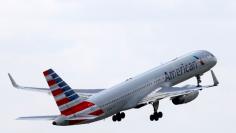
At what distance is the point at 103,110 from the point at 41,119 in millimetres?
8214

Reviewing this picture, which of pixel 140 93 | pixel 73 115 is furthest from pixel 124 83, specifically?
pixel 73 115

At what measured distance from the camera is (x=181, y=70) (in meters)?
139

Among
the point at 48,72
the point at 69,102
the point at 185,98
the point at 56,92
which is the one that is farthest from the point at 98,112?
the point at 185,98

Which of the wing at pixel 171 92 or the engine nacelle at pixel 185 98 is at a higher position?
the wing at pixel 171 92

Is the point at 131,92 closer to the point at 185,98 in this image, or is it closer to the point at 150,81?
the point at 150,81

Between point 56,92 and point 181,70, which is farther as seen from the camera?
point 181,70

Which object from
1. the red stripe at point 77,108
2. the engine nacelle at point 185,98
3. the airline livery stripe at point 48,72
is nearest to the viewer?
the airline livery stripe at point 48,72

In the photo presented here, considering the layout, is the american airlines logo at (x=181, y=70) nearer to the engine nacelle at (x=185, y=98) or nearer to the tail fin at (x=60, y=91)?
the engine nacelle at (x=185, y=98)

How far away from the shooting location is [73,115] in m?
120

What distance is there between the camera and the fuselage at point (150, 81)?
125 metres

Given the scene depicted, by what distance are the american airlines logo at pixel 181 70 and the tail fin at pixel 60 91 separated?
20.8 meters

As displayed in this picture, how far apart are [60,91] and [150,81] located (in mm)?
20528

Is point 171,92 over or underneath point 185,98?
over

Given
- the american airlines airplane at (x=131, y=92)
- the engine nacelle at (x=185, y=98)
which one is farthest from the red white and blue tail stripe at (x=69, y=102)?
the engine nacelle at (x=185, y=98)
